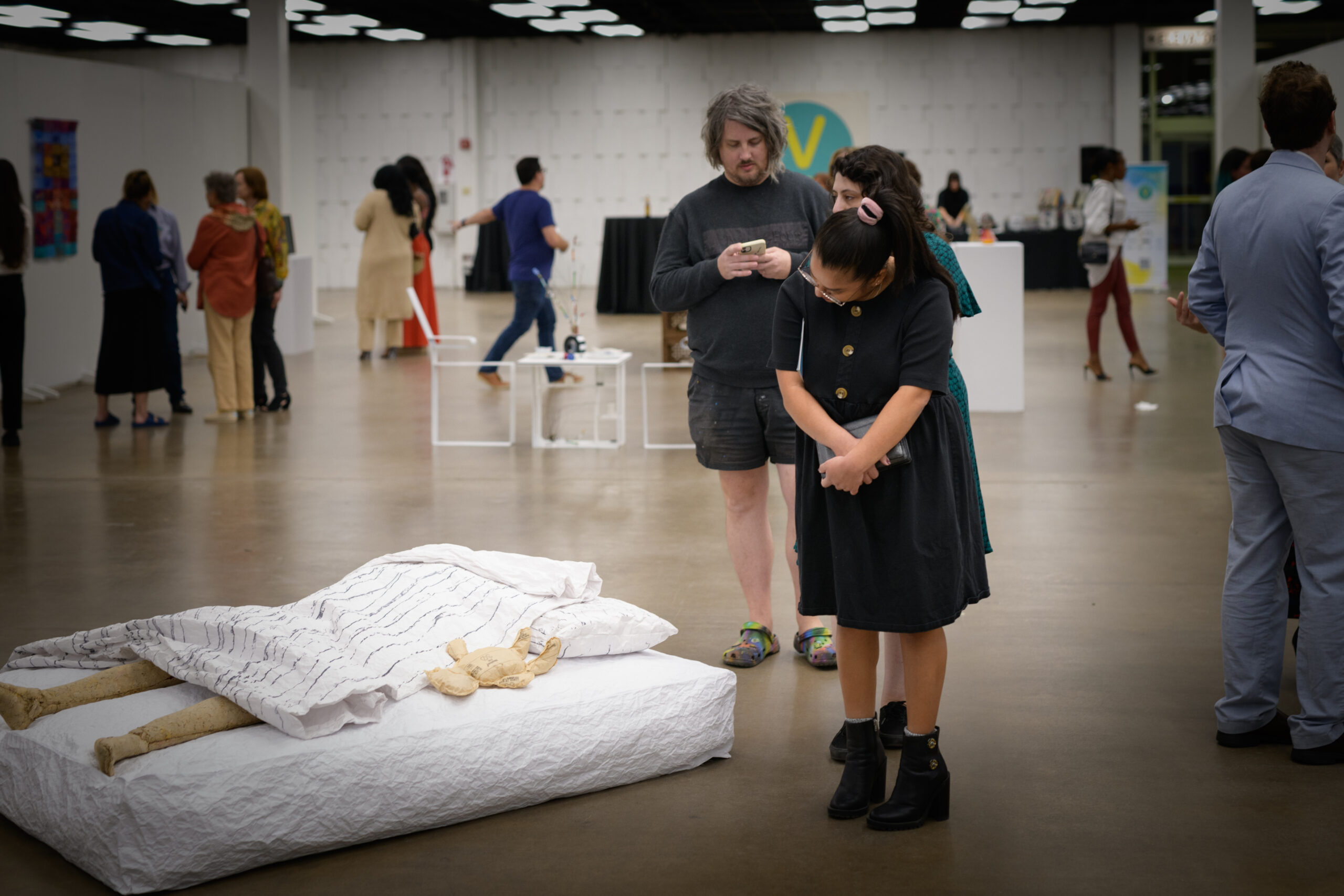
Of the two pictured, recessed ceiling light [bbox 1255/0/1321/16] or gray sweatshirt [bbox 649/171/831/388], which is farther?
recessed ceiling light [bbox 1255/0/1321/16]

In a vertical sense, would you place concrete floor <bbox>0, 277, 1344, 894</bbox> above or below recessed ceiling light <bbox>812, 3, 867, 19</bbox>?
below

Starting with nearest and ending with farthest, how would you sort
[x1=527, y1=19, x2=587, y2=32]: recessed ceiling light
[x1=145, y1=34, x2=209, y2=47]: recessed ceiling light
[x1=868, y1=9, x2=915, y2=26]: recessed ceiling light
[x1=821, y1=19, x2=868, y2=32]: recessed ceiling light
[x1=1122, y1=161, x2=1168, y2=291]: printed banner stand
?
[x1=1122, y1=161, x2=1168, y2=291]: printed banner stand, [x1=868, y1=9, x2=915, y2=26]: recessed ceiling light, [x1=527, y1=19, x2=587, y2=32]: recessed ceiling light, [x1=821, y1=19, x2=868, y2=32]: recessed ceiling light, [x1=145, y1=34, x2=209, y2=47]: recessed ceiling light

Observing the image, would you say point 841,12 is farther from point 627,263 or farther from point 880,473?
point 880,473

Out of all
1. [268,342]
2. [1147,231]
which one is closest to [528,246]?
[268,342]

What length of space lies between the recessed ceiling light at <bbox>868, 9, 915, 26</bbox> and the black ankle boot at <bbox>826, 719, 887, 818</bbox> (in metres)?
16.7

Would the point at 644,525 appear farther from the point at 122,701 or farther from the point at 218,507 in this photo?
the point at 122,701

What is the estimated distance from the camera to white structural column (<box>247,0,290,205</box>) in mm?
13008

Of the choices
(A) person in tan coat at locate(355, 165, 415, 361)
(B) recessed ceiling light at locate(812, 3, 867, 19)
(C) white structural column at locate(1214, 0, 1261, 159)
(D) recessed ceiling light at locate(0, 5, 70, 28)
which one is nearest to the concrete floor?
(A) person in tan coat at locate(355, 165, 415, 361)

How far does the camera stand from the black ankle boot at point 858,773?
2.57m

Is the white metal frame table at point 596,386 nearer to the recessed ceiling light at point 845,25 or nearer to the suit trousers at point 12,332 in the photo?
the suit trousers at point 12,332

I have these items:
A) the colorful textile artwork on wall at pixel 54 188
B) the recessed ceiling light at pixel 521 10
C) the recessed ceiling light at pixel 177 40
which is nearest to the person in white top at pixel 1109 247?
the colorful textile artwork on wall at pixel 54 188

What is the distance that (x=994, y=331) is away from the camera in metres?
7.97

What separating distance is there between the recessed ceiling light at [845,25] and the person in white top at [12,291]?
1404 cm

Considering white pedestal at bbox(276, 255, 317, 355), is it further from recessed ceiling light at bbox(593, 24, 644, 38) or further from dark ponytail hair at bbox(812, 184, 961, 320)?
dark ponytail hair at bbox(812, 184, 961, 320)
